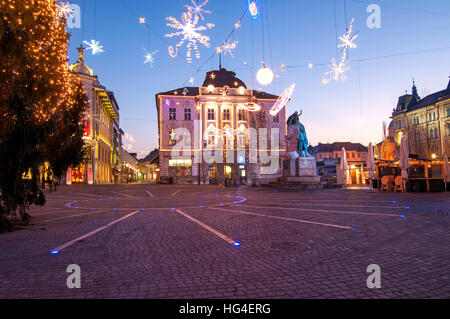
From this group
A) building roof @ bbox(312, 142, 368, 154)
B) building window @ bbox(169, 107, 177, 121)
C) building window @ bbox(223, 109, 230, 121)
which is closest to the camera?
building window @ bbox(169, 107, 177, 121)

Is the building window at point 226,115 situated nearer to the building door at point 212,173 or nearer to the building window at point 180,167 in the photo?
the building door at point 212,173

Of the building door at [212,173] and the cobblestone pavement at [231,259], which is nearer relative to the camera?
the cobblestone pavement at [231,259]

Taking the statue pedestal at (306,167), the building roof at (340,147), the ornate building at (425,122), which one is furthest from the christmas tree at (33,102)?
the building roof at (340,147)

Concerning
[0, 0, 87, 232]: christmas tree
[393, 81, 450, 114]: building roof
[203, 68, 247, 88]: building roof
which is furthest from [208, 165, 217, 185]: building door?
[393, 81, 450, 114]: building roof

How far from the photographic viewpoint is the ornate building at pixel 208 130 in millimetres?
50438

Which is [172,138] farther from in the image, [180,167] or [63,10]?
[63,10]

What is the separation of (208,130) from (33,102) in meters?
44.1

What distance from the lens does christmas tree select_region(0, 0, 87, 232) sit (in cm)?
731

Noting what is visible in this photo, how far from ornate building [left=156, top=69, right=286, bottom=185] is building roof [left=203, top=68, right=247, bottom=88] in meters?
1.47

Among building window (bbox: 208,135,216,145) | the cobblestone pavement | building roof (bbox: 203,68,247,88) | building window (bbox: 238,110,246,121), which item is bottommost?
the cobblestone pavement

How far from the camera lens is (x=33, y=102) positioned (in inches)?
314

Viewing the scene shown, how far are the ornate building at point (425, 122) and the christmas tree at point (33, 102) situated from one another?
2154 inches

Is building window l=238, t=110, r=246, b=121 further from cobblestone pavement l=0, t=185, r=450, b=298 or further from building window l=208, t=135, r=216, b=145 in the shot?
cobblestone pavement l=0, t=185, r=450, b=298
